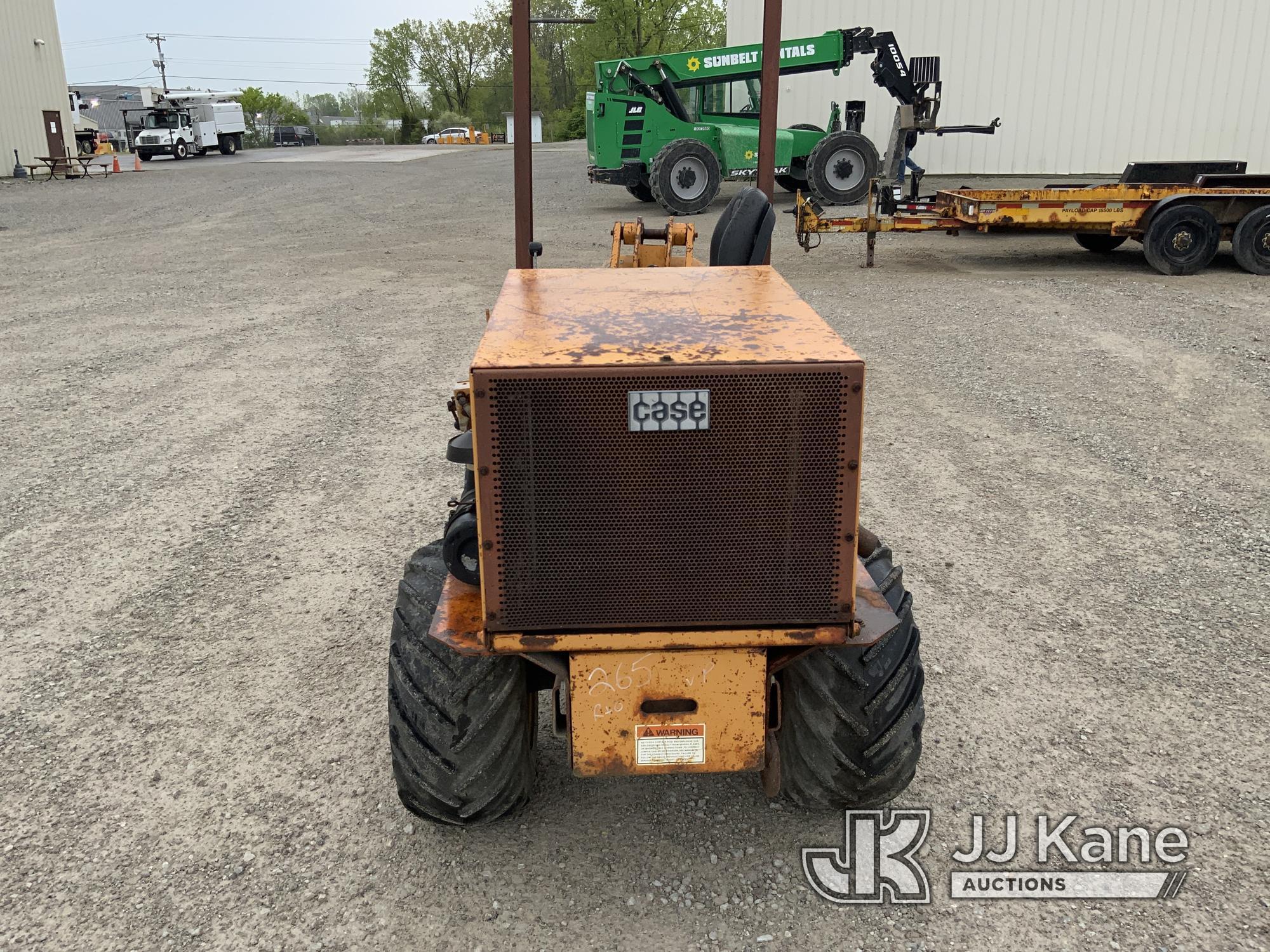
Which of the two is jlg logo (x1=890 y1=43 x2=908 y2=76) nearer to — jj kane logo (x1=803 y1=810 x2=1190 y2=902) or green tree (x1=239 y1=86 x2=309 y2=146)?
jj kane logo (x1=803 y1=810 x2=1190 y2=902)

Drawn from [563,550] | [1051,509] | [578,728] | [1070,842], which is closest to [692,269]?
[563,550]

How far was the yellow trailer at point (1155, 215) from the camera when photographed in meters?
11.8

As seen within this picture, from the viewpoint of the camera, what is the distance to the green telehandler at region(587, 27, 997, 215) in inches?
683

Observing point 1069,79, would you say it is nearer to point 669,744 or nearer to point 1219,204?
point 1219,204

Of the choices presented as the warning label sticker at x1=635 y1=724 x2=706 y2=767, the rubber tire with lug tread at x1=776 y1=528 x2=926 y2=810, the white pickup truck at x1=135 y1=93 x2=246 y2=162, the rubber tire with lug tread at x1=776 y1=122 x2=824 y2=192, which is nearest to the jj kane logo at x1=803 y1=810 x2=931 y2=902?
the rubber tire with lug tread at x1=776 y1=528 x2=926 y2=810

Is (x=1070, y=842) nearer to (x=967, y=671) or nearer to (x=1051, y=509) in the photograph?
(x=967, y=671)

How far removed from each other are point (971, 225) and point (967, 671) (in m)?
9.32

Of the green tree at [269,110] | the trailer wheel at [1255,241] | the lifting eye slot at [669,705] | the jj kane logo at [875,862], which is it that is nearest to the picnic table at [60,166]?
the trailer wheel at [1255,241]

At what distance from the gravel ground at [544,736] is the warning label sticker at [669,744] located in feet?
1.54

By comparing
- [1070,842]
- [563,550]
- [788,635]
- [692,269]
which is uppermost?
[692,269]

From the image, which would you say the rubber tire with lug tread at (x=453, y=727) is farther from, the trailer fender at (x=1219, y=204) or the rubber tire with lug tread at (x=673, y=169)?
the rubber tire with lug tread at (x=673, y=169)

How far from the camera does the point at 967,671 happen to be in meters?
4.24

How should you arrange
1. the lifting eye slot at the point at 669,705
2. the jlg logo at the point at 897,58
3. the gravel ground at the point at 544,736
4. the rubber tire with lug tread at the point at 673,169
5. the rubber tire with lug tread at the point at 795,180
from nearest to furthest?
the lifting eye slot at the point at 669,705
the gravel ground at the point at 544,736
the jlg logo at the point at 897,58
the rubber tire with lug tread at the point at 673,169
the rubber tire with lug tread at the point at 795,180

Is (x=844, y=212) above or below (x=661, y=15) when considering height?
below
